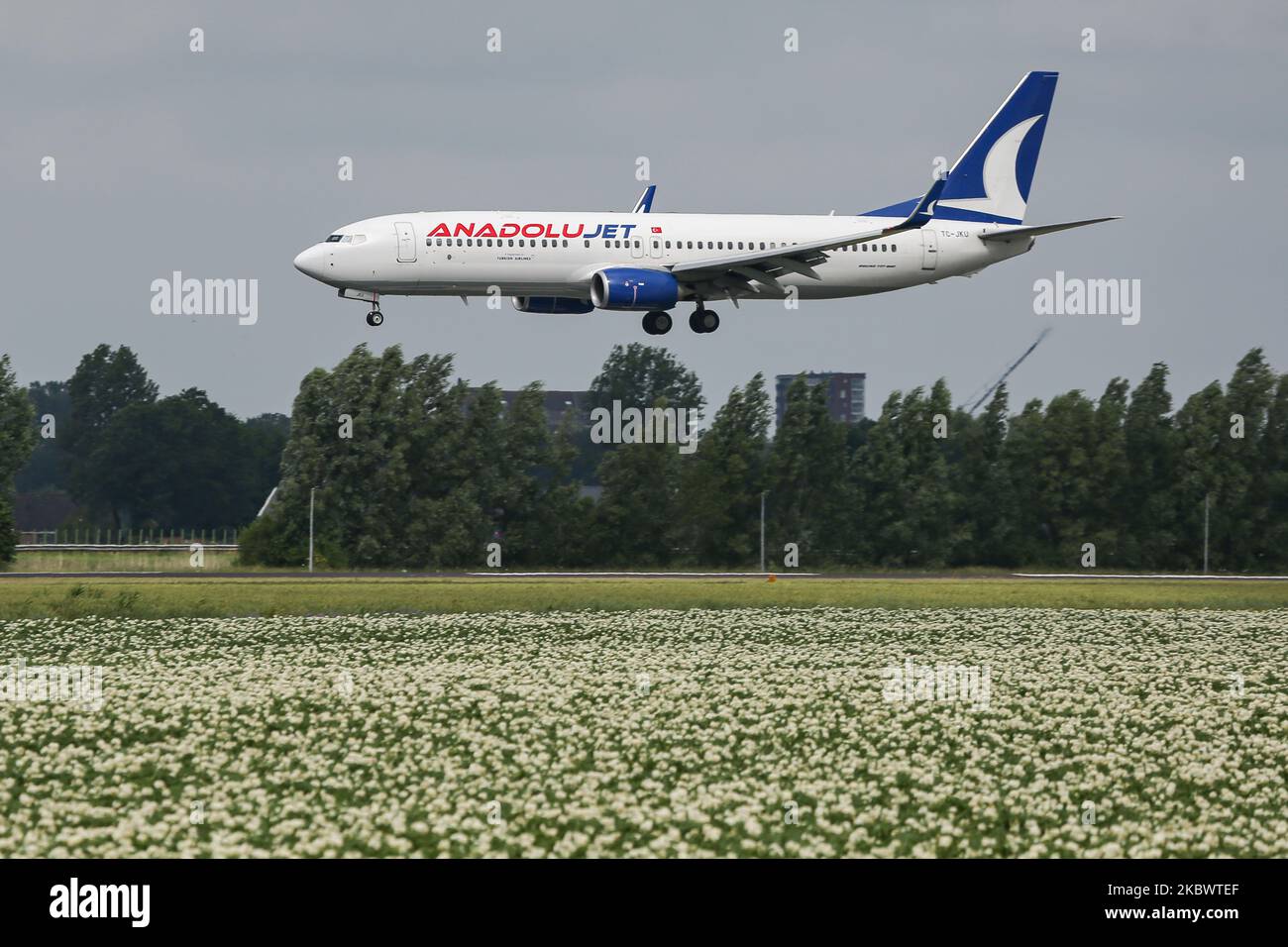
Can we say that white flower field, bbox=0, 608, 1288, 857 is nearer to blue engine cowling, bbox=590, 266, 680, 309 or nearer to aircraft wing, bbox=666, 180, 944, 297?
blue engine cowling, bbox=590, 266, 680, 309

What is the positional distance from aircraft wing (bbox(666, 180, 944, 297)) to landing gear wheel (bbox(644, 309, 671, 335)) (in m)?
Result: 1.75

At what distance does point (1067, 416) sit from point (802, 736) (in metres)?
89.6

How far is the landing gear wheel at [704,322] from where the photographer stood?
228ft

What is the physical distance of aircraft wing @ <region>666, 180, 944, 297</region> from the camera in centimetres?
6469

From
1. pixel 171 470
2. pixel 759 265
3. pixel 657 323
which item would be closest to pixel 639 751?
pixel 759 265

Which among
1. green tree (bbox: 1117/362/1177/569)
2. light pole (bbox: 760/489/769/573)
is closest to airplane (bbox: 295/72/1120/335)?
light pole (bbox: 760/489/769/573)

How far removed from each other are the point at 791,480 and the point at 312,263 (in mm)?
48062

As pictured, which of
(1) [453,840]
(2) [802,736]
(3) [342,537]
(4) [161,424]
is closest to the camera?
(1) [453,840]

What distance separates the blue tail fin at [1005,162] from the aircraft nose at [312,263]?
2648 cm

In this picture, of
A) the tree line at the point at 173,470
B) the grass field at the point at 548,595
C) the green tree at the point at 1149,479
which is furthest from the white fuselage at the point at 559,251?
the tree line at the point at 173,470

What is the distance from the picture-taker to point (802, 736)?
2373 centimetres

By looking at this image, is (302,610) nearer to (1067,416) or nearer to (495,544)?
(495,544)
